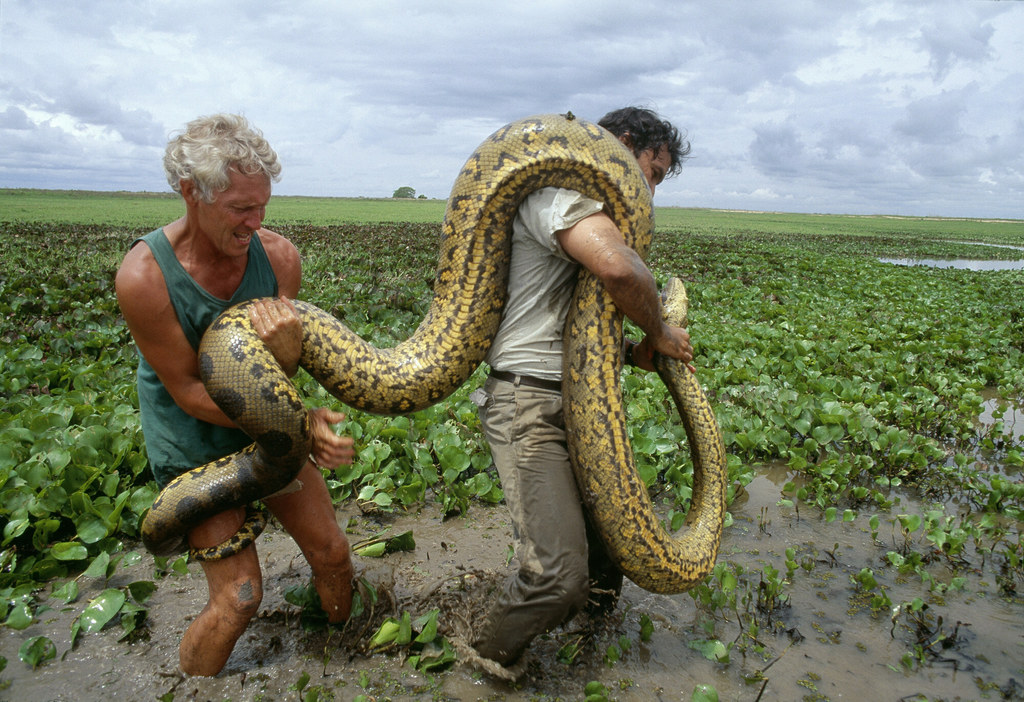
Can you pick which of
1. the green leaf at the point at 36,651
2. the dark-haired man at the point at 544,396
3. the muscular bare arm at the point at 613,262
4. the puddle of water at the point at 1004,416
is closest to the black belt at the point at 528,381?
the dark-haired man at the point at 544,396

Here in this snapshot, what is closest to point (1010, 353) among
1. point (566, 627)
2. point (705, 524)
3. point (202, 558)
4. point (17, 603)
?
point (705, 524)

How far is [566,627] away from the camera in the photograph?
122 inches

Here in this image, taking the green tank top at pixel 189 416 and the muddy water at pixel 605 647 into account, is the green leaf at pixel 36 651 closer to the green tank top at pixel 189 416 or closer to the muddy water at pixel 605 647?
the muddy water at pixel 605 647

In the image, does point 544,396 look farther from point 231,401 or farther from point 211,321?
point 211,321

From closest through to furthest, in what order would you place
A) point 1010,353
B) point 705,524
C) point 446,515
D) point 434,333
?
point 434,333 → point 705,524 → point 446,515 → point 1010,353

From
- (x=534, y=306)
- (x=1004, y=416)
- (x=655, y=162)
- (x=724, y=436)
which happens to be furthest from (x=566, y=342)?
(x=1004, y=416)

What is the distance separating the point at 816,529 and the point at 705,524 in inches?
53.2

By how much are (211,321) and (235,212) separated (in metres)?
0.42

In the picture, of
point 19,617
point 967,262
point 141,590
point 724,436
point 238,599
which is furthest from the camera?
point 967,262

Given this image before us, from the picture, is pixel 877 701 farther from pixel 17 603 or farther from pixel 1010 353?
pixel 1010 353

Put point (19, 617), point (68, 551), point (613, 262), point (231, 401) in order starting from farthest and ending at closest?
point (68, 551) < point (19, 617) < point (613, 262) < point (231, 401)

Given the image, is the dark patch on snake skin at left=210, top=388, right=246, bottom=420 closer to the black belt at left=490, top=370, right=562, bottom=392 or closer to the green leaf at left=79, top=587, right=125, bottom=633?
the black belt at left=490, top=370, right=562, bottom=392

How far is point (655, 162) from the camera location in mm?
3254

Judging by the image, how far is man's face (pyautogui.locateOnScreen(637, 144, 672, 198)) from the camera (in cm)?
322
